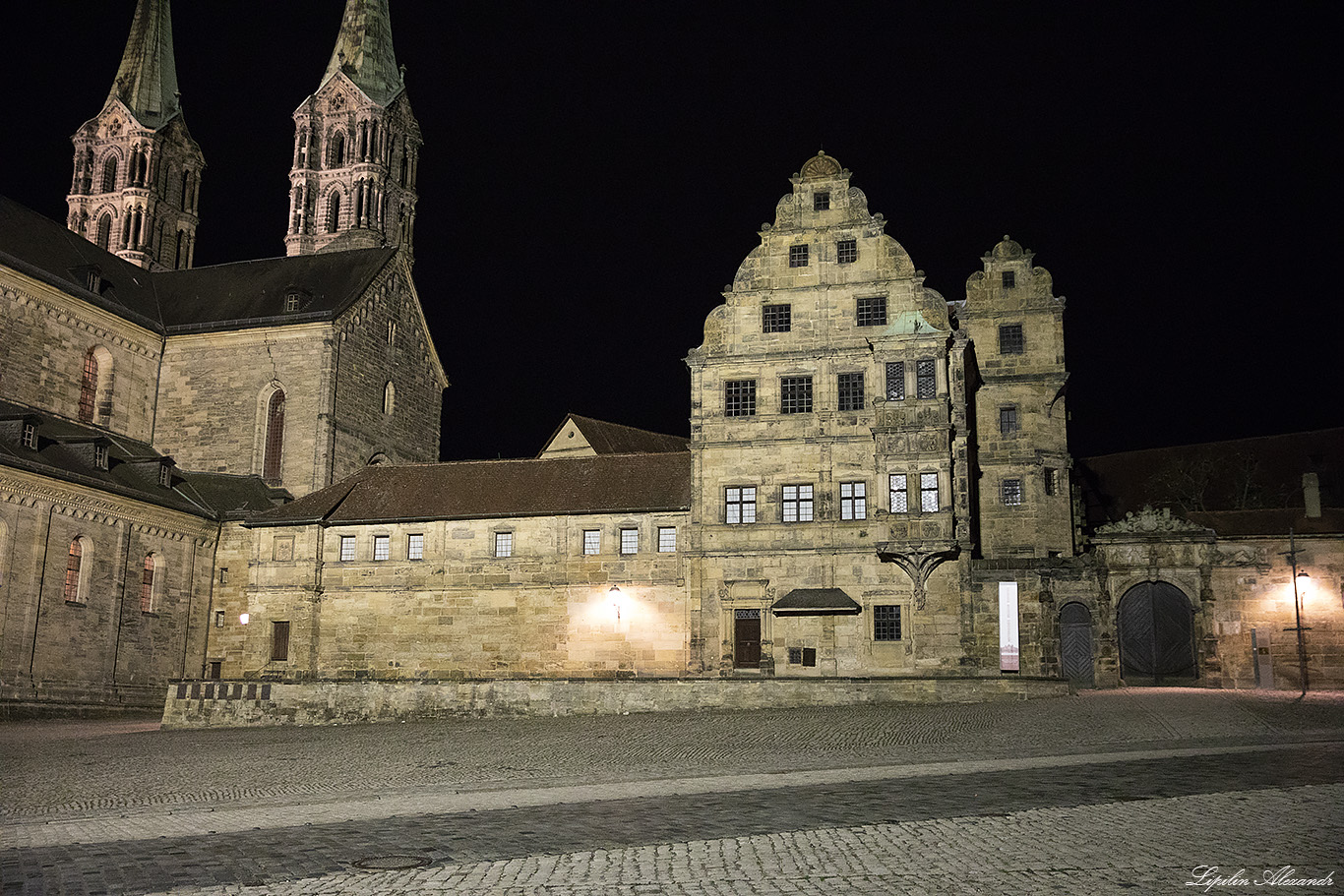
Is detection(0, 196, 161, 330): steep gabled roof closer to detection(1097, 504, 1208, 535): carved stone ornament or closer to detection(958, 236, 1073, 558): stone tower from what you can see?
detection(958, 236, 1073, 558): stone tower

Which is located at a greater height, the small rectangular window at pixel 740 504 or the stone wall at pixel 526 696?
the small rectangular window at pixel 740 504

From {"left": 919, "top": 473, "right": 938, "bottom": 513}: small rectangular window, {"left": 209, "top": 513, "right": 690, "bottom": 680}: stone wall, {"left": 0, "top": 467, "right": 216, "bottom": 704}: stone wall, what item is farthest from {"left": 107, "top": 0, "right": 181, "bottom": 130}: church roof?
{"left": 919, "top": 473, "right": 938, "bottom": 513}: small rectangular window

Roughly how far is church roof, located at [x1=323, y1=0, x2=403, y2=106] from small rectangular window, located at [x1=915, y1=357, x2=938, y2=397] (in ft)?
179

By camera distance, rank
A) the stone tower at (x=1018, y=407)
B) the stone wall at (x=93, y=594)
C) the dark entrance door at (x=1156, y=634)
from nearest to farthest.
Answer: the dark entrance door at (x=1156, y=634), the stone wall at (x=93, y=594), the stone tower at (x=1018, y=407)

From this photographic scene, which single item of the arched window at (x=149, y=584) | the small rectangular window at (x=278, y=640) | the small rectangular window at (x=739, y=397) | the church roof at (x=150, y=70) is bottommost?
the small rectangular window at (x=278, y=640)

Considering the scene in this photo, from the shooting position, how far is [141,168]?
79.9 m

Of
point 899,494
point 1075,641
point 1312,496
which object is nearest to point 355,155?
point 899,494

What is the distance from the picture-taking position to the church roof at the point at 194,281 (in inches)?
2021

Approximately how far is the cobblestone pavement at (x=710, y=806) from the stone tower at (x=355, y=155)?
56.5m

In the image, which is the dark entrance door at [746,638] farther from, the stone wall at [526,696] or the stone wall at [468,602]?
the stone wall at [526,696]

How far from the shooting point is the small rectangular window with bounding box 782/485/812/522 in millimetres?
37562

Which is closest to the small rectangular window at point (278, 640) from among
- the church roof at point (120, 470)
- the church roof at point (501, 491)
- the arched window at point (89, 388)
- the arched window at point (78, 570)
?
the church roof at point (501, 491)

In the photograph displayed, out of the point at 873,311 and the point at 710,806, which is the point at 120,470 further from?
the point at 710,806

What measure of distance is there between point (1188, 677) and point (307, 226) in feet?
204
